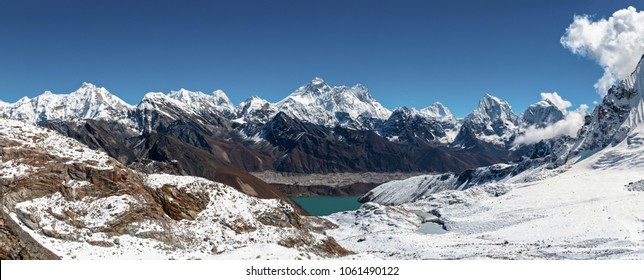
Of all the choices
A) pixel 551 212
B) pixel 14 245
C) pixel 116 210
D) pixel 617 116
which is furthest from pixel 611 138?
pixel 14 245

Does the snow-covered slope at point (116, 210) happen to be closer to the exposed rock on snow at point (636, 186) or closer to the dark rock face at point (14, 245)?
the dark rock face at point (14, 245)

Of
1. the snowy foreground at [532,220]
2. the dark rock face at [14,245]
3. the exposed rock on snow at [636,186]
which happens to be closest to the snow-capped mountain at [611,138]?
the snowy foreground at [532,220]

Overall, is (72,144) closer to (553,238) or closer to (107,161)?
(107,161)

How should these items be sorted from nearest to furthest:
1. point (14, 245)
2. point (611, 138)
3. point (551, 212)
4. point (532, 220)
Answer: point (14, 245)
point (532, 220)
point (551, 212)
point (611, 138)

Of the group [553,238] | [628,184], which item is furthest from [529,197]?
[553,238]

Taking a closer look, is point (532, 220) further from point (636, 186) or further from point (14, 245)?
point (14, 245)

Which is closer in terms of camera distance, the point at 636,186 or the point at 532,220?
the point at 532,220

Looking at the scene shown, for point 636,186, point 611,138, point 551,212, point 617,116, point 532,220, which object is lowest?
point 532,220

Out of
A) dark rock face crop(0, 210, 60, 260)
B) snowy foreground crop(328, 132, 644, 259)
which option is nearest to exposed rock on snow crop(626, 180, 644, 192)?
snowy foreground crop(328, 132, 644, 259)

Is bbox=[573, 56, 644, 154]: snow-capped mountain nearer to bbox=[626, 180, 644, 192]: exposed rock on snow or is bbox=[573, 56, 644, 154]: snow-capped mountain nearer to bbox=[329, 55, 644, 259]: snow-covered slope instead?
bbox=[329, 55, 644, 259]: snow-covered slope
